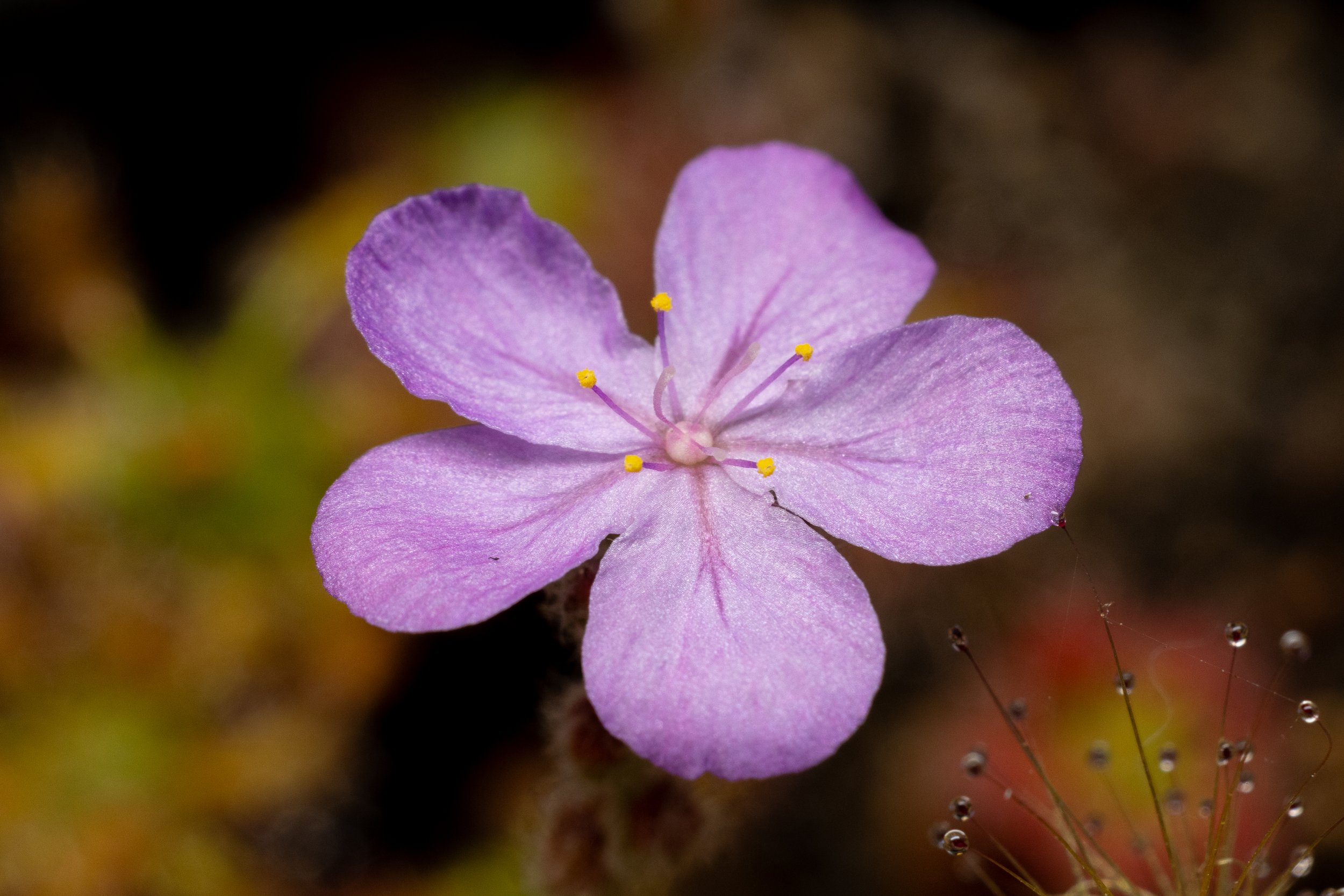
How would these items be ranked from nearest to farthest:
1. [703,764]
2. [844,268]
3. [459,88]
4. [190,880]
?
[703,764] → [844,268] → [190,880] → [459,88]

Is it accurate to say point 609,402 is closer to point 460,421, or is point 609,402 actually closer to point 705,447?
point 705,447

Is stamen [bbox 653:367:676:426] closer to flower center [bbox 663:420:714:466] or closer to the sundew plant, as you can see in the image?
flower center [bbox 663:420:714:466]

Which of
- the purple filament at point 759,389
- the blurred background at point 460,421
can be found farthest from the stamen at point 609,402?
the blurred background at point 460,421

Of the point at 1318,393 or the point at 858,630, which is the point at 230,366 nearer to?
the point at 858,630

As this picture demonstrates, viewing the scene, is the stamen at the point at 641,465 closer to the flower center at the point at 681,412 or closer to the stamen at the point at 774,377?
the flower center at the point at 681,412

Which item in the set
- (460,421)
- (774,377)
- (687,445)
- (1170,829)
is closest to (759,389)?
(774,377)

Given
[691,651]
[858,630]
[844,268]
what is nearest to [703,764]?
[691,651]

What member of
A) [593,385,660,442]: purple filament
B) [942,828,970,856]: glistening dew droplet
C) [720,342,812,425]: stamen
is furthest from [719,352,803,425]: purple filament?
[942,828,970,856]: glistening dew droplet
